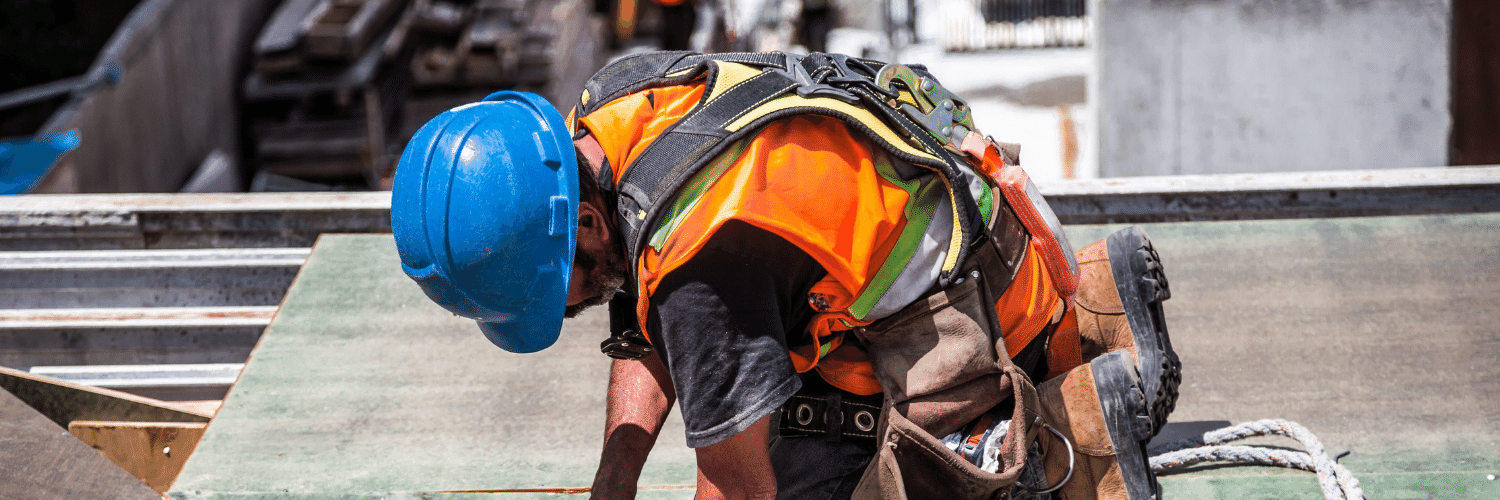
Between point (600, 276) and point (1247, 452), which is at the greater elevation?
point (600, 276)

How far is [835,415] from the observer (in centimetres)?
212

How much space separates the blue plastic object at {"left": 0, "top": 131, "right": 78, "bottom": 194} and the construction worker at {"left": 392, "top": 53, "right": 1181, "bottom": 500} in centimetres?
655

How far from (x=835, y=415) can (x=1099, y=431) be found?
499mm

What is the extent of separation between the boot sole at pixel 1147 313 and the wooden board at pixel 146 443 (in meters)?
2.41

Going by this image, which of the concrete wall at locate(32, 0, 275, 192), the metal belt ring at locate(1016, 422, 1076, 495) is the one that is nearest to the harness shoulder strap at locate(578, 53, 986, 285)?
the metal belt ring at locate(1016, 422, 1076, 495)

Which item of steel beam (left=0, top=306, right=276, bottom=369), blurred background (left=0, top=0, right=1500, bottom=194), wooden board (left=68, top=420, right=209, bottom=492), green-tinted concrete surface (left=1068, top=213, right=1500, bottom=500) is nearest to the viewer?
green-tinted concrete surface (left=1068, top=213, right=1500, bottom=500)

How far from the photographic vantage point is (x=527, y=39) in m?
9.95

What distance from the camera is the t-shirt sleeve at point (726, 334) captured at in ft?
5.32

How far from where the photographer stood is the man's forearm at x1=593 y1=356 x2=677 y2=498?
7.29ft

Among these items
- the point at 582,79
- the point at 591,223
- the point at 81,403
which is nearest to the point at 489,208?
the point at 591,223

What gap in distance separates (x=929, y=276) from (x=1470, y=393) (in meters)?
1.86

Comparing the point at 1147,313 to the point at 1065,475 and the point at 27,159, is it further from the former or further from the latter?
the point at 27,159

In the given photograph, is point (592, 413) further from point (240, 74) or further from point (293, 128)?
point (240, 74)

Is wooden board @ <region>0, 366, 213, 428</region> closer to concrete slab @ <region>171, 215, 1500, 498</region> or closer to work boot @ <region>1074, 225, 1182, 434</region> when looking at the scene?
concrete slab @ <region>171, 215, 1500, 498</region>
